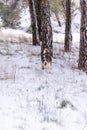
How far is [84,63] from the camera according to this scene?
32.9 feet

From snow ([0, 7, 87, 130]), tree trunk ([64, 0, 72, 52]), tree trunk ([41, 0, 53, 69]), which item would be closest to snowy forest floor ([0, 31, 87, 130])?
snow ([0, 7, 87, 130])

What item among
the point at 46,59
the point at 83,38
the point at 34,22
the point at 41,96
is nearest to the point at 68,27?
the point at 34,22

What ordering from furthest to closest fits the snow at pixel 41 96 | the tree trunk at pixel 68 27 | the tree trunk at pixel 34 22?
the tree trunk at pixel 68 27
the tree trunk at pixel 34 22
the snow at pixel 41 96

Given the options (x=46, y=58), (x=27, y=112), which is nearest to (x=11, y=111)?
(x=27, y=112)

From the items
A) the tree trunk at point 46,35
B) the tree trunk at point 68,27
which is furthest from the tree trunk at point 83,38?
the tree trunk at point 68,27

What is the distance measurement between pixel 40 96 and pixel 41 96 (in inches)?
0.8

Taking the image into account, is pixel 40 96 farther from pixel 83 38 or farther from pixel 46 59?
pixel 83 38

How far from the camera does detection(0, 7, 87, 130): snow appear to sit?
237 inches

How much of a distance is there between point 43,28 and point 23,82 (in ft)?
7.68

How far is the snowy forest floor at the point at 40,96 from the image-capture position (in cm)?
602

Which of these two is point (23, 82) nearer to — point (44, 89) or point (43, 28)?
point (44, 89)

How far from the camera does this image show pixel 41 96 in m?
7.24

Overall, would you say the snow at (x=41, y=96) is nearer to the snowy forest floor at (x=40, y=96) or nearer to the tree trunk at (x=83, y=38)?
the snowy forest floor at (x=40, y=96)

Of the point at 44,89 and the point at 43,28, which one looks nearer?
the point at 44,89
